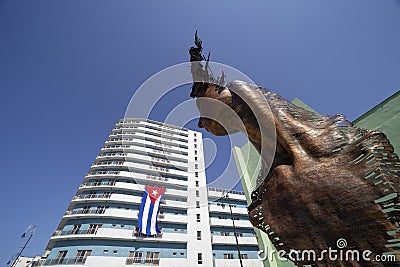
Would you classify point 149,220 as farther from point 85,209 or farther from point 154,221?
point 85,209

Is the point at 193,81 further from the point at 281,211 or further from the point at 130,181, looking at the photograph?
the point at 130,181

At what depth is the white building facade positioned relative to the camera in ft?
64.8

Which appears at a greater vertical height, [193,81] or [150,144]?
[150,144]

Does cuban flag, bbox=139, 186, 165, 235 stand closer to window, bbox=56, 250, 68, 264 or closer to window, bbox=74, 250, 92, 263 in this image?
window, bbox=74, 250, 92, 263

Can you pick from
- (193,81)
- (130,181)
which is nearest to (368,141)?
(193,81)

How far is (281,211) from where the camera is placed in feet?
3.52

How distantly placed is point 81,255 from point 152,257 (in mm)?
7647

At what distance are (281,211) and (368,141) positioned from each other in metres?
0.62

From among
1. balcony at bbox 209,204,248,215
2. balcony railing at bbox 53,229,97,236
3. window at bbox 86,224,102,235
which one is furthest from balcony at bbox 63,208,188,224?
balcony at bbox 209,204,248,215

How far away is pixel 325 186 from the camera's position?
0.93 meters

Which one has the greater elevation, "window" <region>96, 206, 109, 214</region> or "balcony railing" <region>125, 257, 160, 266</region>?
"window" <region>96, 206, 109, 214</region>

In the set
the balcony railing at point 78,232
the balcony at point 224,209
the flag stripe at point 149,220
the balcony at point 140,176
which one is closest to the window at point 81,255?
the balcony railing at point 78,232

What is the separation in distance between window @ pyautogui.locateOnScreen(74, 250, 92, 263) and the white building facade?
0.10 meters

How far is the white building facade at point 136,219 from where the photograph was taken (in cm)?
1975
